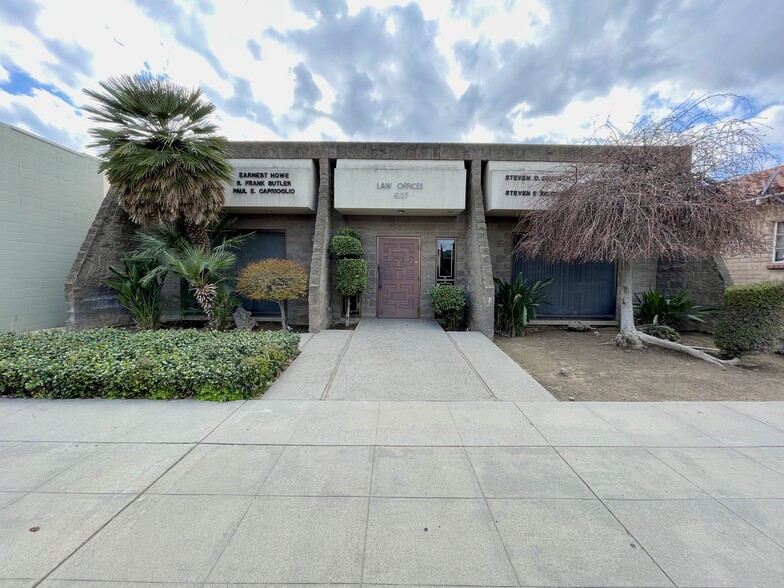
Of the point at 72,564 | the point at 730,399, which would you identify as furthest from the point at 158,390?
the point at 730,399

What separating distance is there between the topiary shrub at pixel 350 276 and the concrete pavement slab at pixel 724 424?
621 cm

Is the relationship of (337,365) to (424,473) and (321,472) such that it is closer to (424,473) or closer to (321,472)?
(321,472)

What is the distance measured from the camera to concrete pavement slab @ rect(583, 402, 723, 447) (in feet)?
Result: 10.8

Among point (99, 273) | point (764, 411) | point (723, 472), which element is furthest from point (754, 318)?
point (99, 273)

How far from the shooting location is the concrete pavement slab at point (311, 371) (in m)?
4.40

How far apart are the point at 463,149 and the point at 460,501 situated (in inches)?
330

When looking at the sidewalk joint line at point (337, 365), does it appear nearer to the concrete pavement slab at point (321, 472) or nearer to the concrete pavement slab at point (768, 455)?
the concrete pavement slab at point (321, 472)

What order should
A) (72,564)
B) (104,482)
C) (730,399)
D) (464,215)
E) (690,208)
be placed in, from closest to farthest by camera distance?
(72,564) → (104,482) → (730,399) → (690,208) → (464,215)

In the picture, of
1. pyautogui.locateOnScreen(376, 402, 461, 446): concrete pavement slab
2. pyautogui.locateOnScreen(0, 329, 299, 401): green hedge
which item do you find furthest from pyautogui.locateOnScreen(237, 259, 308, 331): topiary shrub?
pyautogui.locateOnScreen(376, 402, 461, 446): concrete pavement slab

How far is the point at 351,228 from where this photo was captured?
31.6 ft

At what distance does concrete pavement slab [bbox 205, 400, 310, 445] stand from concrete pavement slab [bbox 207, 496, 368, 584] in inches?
37.4

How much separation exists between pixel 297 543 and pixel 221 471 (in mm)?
1102

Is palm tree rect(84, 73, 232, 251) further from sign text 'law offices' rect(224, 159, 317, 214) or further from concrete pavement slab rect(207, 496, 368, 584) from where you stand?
concrete pavement slab rect(207, 496, 368, 584)

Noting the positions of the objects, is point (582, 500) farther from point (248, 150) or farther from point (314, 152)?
point (248, 150)
